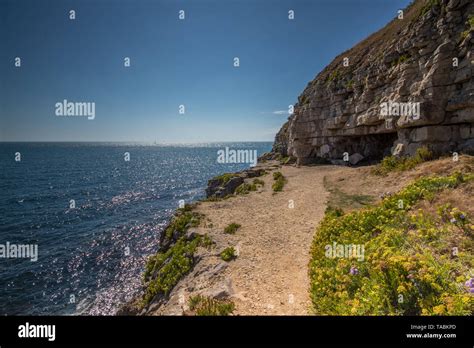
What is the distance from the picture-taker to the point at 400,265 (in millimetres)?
5363

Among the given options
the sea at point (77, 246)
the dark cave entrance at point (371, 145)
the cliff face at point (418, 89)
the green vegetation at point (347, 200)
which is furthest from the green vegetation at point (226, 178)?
the green vegetation at point (347, 200)

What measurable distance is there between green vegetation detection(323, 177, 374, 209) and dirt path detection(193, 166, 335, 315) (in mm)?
694

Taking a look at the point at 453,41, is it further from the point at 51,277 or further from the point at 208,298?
the point at 51,277

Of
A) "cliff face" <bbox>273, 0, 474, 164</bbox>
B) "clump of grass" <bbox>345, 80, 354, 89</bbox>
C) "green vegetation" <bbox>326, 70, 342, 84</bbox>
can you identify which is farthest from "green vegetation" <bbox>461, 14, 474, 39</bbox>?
"green vegetation" <bbox>326, 70, 342, 84</bbox>

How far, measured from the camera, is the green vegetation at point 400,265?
187 inches

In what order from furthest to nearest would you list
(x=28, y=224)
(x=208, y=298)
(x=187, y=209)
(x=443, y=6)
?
(x=28, y=224)
(x=187, y=209)
(x=443, y=6)
(x=208, y=298)

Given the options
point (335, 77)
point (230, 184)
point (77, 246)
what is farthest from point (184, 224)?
point (335, 77)

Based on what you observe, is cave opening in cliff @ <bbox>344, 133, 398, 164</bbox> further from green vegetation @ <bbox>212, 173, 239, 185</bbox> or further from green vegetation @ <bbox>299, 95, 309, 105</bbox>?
green vegetation @ <bbox>212, 173, 239, 185</bbox>

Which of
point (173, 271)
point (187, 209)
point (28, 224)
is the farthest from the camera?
point (28, 224)

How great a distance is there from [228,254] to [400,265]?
21.5 feet

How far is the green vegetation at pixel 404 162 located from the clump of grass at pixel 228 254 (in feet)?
50.2
